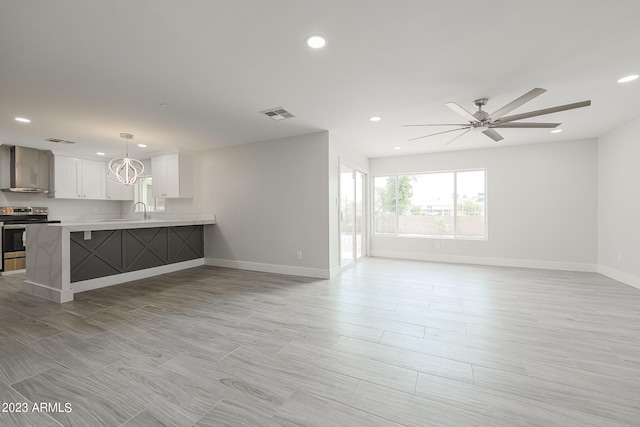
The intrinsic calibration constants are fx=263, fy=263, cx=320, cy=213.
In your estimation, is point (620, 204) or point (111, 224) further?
point (620, 204)

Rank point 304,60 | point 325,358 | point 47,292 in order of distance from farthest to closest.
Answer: point 47,292
point 304,60
point 325,358

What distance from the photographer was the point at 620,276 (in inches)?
173

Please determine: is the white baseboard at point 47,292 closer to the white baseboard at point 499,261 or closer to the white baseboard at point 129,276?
the white baseboard at point 129,276

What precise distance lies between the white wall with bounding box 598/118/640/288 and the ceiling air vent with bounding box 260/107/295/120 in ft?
17.2

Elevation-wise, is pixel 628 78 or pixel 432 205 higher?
pixel 628 78

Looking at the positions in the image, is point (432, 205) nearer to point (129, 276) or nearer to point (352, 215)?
point (352, 215)

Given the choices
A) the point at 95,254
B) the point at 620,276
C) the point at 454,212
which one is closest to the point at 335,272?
the point at 454,212

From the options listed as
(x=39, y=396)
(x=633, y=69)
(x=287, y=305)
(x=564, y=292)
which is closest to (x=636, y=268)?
(x=564, y=292)

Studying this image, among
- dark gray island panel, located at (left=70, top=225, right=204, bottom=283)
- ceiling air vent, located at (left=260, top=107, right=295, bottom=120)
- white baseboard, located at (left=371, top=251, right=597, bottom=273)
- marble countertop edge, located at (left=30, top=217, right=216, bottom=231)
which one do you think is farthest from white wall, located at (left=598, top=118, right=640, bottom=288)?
dark gray island panel, located at (left=70, top=225, right=204, bottom=283)

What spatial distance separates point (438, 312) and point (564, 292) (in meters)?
2.29

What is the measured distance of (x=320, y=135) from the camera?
184 inches

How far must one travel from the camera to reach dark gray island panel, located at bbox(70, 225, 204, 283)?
3.89 m

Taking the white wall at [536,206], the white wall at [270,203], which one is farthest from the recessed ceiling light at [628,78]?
the white wall at [270,203]

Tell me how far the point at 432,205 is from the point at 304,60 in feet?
16.9
